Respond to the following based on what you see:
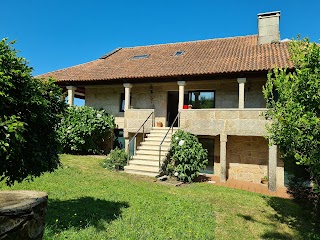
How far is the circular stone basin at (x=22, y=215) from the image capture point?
9.93ft

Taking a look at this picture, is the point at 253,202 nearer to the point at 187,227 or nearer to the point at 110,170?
the point at 187,227

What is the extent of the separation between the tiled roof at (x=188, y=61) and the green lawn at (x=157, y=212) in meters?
6.44

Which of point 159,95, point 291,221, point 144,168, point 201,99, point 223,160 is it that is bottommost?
point 291,221

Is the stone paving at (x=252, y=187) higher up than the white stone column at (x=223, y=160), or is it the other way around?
the white stone column at (x=223, y=160)

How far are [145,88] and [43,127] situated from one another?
11.5m

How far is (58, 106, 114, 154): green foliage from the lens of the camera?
560 inches

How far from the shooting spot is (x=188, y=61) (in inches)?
595

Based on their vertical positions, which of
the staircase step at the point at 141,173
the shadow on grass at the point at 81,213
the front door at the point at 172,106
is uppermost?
the front door at the point at 172,106

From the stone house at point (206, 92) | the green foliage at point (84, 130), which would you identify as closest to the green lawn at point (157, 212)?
the stone house at point (206, 92)

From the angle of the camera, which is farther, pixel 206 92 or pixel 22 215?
pixel 206 92

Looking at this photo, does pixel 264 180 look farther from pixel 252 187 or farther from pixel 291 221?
pixel 291 221

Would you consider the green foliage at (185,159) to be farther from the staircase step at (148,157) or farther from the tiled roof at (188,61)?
the tiled roof at (188,61)

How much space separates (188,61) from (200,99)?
243 centimetres

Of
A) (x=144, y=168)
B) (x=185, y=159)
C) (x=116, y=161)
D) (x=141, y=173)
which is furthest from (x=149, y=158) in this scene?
(x=185, y=159)
